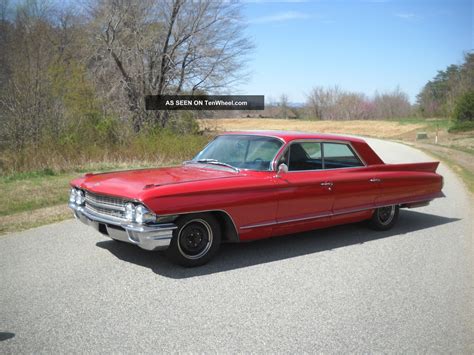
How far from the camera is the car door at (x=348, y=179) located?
21.0 ft

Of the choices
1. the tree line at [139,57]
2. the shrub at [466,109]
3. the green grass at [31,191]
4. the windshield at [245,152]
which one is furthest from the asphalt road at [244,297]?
the shrub at [466,109]

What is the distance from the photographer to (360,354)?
3.34 m

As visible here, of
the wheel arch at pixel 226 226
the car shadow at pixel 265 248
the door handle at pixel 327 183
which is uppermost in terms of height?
the door handle at pixel 327 183

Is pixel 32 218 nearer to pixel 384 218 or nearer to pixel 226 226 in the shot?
pixel 226 226

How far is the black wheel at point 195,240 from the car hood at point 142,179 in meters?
0.45

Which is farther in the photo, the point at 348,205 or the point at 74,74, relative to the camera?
the point at 74,74

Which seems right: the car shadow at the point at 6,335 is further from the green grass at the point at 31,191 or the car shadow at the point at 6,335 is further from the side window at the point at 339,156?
the green grass at the point at 31,191

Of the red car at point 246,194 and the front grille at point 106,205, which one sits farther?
the front grille at point 106,205

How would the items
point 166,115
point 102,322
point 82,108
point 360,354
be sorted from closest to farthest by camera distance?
point 360,354 → point 102,322 → point 82,108 → point 166,115

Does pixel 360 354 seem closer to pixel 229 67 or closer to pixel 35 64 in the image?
pixel 35 64

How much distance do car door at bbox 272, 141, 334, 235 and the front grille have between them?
1822 millimetres

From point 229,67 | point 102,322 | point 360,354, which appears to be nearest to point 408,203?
point 360,354

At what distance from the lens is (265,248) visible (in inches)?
241

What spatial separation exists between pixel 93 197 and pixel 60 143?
11.6m
